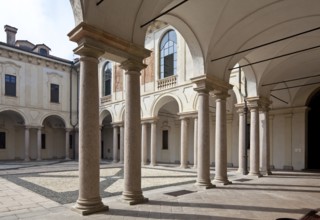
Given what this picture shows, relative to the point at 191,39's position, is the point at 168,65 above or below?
above

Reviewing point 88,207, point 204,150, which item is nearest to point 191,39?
point 204,150

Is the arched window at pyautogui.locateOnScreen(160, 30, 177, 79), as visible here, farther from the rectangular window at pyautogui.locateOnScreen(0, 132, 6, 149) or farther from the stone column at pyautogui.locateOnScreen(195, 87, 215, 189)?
the rectangular window at pyautogui.locateOnScreen(0, 132, 6, 149)

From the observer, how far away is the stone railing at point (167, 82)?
60.6ft

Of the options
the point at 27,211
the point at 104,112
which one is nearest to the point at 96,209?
the point at 27,211

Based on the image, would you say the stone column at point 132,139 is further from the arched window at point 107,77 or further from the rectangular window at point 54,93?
the rectangular window at point 54,93

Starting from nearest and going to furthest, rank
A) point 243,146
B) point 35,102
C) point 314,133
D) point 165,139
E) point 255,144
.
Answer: point 255,144 → point 243,146 → point 314,133 → point 165,139 → point 35,102

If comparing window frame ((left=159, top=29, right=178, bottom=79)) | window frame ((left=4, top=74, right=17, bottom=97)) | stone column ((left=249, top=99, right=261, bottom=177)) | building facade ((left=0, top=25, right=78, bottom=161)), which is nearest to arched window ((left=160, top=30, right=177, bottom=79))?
window frame ((left=159, top=29, right=178, bottom=79))

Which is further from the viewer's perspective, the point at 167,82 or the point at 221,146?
the point at 167,82

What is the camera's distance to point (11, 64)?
23.5 meters

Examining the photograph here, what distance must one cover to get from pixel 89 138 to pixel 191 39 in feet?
17.3

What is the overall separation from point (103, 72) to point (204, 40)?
17.8 metres

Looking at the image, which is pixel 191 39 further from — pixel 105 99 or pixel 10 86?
pixel 10 86

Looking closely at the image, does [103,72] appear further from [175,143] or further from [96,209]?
[96,209]

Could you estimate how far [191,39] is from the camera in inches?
356
